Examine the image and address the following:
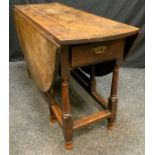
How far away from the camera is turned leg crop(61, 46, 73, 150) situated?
117 cm

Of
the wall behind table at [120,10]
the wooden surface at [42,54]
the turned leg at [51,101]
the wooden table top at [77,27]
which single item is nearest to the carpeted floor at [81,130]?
Result: the turned leg at [51,101]

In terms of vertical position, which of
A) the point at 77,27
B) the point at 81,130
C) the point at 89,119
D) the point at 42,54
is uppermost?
the point at 77,27

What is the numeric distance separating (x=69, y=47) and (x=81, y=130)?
0.78 meters

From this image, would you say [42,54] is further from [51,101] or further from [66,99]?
[51,101]

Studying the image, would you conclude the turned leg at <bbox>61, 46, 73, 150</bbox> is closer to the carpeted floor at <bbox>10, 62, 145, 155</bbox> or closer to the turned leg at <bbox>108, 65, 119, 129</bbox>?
the carpeted floor at <bbox>10, 62, 145, 155</bbox>

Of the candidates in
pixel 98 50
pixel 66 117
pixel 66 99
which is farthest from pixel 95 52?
pixel 66 117

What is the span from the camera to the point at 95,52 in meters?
1.23

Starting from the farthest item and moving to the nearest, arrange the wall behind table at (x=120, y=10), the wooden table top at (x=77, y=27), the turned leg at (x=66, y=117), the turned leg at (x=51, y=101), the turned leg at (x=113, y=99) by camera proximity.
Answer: the wall behind table at (x=120, y=10), the turned leg at (x=51, y=101), the turned leg at (x=113, y=99), the turned leg at (x=66, y=117), the wooden table top at (x=77, y=27)

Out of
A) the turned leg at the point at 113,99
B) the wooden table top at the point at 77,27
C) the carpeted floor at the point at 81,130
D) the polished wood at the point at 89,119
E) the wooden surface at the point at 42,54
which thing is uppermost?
the wooden table top at the point at 77,27

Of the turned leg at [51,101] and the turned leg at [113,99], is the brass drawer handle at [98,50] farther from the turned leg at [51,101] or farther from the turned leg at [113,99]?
the turned leg at [51,101]

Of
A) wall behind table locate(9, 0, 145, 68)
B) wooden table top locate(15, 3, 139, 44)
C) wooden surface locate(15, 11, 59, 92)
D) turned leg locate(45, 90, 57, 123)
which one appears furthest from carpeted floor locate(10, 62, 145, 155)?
wooden table top locate(15, 3, 139, 44)

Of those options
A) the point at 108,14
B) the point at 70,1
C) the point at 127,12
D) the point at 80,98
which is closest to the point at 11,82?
the point at 80,98

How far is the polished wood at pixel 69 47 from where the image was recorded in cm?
117
